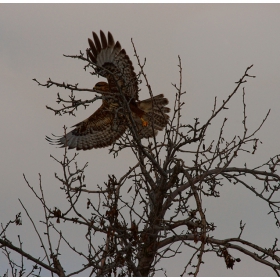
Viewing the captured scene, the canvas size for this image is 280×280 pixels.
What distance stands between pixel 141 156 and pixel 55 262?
1.65 metres

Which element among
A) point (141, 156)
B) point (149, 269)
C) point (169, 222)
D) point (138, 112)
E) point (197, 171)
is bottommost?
point (149, 269)

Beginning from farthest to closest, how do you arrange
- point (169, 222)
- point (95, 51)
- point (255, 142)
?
point (95, 51)
point (255, 142)
point (169, 222)

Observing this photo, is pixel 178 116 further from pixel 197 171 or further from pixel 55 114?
pixel 55 114

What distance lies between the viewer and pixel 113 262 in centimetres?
616

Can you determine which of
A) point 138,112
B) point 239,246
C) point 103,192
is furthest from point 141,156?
point 138,112

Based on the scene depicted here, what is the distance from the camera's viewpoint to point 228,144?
22.9ft

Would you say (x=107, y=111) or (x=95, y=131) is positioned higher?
(x=95, y=131)

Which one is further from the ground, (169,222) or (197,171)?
(197,171)

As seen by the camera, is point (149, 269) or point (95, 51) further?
point (95, 51)

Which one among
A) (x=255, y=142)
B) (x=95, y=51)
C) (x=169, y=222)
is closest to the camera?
(x=169, y=222)

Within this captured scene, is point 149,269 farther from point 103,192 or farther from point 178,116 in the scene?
point 178,116

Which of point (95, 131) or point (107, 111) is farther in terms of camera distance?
point (95, 131)

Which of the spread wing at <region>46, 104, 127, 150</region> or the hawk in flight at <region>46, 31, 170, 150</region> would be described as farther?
the spread wing at <region>46, 104, 127, 150</region>

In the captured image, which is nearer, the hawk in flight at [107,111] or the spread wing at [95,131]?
the hawk in flight at [107,111]
